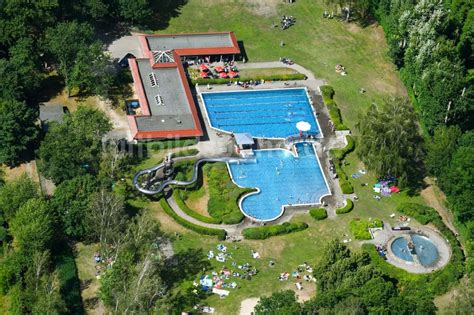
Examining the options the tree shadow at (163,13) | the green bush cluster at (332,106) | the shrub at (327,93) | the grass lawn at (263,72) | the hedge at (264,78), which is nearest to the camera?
the green bush cluster at (332,106)

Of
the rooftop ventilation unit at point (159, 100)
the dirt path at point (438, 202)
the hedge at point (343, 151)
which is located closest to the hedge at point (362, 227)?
the dirt path at point (438, 202)

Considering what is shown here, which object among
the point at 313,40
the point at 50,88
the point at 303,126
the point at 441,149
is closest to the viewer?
the point at 441,149

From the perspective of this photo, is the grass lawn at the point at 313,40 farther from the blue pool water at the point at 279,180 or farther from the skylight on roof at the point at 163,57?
the blue pool water at the point at 279,180

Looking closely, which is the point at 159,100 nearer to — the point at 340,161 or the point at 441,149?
the point at 340,161

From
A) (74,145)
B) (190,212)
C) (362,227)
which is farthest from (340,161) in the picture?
(74,145)

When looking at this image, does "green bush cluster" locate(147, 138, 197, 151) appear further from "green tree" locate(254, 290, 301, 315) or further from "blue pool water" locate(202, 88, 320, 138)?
"green tree" locate(254, 290, 301, 315)

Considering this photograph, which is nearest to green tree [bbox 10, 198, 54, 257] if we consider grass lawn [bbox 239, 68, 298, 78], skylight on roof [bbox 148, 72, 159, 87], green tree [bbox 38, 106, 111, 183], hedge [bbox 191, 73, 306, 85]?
green tree [bbox 38, 106, 111, 183]
